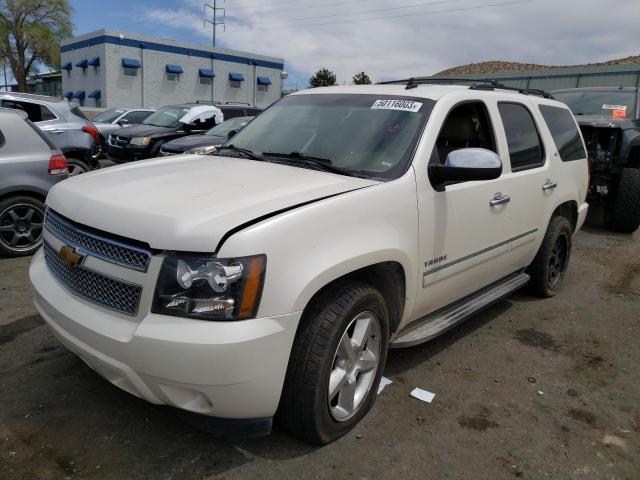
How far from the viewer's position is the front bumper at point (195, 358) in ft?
7.04

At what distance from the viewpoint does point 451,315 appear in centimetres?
357

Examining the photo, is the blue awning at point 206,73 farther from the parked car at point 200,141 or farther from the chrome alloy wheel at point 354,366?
the chrome alloy wheel at point 354,366

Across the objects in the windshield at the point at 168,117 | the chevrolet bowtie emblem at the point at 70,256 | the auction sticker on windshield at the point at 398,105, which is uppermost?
the windshield at the point at 168,117

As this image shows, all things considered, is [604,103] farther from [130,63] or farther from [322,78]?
[322,78]

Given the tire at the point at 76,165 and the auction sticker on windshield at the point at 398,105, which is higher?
the auction sticker on windshield at the point at 398,105

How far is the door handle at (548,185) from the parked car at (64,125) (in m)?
6.42

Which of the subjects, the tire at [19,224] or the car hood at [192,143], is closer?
the tire at [19,224]

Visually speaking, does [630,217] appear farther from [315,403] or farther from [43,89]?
[43,89]

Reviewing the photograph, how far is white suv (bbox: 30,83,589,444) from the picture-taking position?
220 cm

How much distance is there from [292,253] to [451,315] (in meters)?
1.67

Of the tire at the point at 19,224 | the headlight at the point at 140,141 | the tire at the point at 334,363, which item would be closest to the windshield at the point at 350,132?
the tire at the point at 334,363

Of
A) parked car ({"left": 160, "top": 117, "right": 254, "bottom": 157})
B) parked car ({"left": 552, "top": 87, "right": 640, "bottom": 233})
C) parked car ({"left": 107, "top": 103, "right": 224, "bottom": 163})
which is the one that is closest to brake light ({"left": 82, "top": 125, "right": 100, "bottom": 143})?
parked car ({"left": 160, "top": 117, "right": 254, "bottom": 157})

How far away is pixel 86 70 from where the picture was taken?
34.6 meters

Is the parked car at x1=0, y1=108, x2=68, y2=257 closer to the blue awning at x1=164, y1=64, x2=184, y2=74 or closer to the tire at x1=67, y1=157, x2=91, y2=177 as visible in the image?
the tire at x1=67, y1=157, x2=91, y2=177
